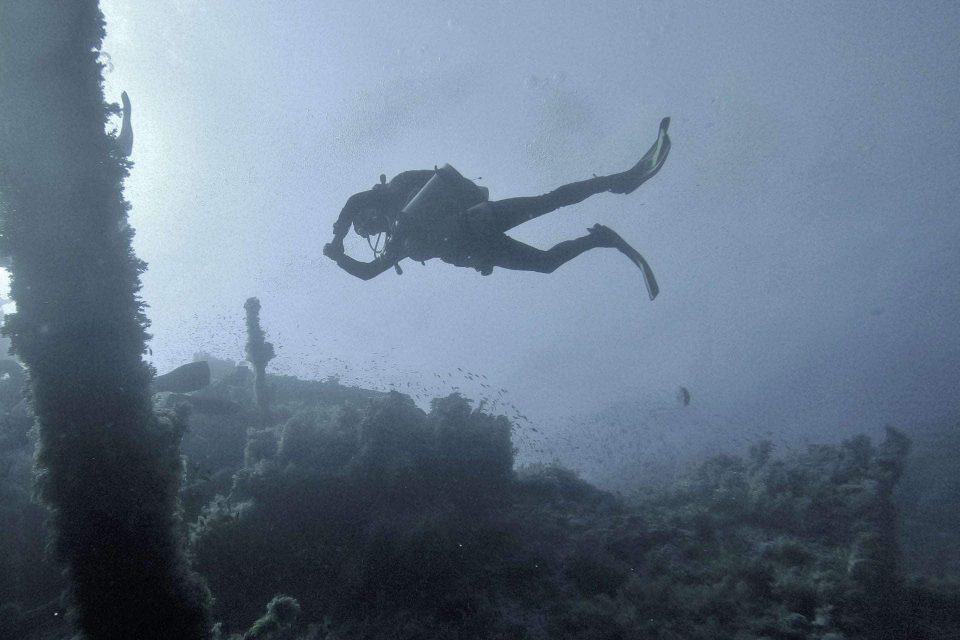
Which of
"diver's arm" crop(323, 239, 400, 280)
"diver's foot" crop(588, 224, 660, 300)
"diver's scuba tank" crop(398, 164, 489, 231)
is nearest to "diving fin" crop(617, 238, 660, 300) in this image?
"diver's foot" crop(588, 224, 660, 300)

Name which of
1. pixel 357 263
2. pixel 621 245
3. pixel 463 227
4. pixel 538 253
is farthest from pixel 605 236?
pixel 357 263

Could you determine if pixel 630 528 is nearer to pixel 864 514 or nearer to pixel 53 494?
pixel 864 514

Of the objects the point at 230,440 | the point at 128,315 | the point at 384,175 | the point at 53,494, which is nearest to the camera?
the point at 53,494

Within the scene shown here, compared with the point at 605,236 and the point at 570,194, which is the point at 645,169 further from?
the point at 570,194

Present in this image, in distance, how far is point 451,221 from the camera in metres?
6.00

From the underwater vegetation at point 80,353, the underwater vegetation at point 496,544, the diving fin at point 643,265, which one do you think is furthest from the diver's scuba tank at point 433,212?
the underwater vegetation at point 496,544

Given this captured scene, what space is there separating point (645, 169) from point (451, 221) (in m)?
3.17

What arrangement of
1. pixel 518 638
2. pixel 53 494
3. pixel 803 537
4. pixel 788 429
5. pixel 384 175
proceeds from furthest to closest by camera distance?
pixel 788 429, pixel 803 537, pixel 518 638, pixel 384 175, pixel 53 494

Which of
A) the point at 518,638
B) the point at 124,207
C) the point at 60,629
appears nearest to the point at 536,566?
the point at 518,638

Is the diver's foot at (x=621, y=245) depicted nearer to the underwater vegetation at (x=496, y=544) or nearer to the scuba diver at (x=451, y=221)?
the scuba diver at (x=451, y=221)

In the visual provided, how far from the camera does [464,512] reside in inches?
467

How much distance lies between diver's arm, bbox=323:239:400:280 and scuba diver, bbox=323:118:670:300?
1 cm

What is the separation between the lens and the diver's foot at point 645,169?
6629mm

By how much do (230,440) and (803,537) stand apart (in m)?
19.6
